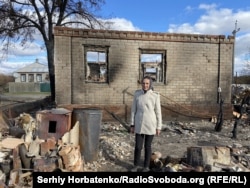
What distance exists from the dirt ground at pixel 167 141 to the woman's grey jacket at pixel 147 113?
101 centimetres

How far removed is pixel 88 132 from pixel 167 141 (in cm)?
346

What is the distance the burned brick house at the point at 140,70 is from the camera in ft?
42.0

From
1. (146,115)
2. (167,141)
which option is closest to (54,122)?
(146,115)

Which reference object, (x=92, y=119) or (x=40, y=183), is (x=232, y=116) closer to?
(x=92, y=119)

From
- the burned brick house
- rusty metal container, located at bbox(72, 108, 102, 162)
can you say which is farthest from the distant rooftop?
rusty metal container, located at bbox(72, 108, 102, 162)

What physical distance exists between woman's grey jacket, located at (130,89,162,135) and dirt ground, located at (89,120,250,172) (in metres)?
1.01

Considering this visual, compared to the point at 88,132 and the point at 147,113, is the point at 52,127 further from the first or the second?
the point at 147,113

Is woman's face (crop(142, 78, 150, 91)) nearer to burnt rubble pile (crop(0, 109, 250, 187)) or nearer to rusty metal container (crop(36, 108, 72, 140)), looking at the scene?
burnt rubble pile (crop(0, 109, 250, 187))

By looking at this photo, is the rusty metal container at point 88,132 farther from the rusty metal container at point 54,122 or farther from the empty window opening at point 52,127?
the empty window opening at point 52,127

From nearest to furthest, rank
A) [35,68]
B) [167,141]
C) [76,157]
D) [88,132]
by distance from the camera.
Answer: [76,157]
[88,132]
[167,141]
[35,68]

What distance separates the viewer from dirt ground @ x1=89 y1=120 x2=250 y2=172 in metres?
6.96

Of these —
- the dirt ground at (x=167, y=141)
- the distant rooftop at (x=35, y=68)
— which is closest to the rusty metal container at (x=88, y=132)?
the dirt ground at (x=167, y=141)

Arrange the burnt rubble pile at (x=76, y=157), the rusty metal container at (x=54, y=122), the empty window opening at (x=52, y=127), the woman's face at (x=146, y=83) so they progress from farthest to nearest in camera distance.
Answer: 1. the empty window opening at (x=52, y=127)
2. the rusty metal container at (x=54, y=122)
3. the woman's face at (x=146, y=83)
4. the burnt rubble pile at (x=76, y=157)

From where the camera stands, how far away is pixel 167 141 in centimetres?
949
